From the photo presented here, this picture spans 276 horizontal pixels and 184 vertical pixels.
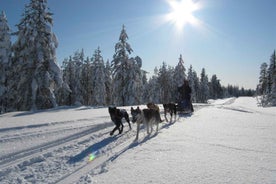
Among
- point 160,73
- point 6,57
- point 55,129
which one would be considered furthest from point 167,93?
point 55,129

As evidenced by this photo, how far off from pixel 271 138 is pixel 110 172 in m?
5.83

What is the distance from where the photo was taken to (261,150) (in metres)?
6.13

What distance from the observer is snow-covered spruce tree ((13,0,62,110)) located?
75.7 feet

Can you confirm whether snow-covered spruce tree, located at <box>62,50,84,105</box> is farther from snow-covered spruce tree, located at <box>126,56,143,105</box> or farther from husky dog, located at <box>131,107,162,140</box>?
husky dog, located at <box>131,107,162,140</box>

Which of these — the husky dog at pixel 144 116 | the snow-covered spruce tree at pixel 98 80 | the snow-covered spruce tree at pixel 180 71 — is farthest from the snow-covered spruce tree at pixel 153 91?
the husky dog at pixel 144 116

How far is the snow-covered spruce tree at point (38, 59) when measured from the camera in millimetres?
23078

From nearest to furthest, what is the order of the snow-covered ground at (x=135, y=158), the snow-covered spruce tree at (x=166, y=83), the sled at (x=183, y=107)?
the snow-covered ground at (x=135, y=158) → the sled at (x=183, y=107) → the snow-covered spruce tree at (x=166, y=83)

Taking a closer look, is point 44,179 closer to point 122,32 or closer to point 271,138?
point 271,138

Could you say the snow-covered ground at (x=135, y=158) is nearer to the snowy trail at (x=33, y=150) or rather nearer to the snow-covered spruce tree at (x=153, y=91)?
the snowy trail at (x=33, y=150)

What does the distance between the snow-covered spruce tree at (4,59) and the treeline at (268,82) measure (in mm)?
38807

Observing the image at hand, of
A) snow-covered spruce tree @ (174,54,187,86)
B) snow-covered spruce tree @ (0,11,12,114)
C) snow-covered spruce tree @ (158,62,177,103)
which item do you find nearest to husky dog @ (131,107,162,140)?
snow-covered spruce tree @ (0,11,12,114)

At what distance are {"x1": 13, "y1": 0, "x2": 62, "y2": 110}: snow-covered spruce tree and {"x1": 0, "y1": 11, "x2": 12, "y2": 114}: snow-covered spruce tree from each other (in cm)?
480

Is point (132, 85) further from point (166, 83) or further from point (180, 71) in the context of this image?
point (166, 83)

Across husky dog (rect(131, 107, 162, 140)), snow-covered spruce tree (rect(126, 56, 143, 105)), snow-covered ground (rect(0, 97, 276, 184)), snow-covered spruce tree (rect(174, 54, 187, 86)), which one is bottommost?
snow-covered ground (rect(0, 97, 276, 184))
